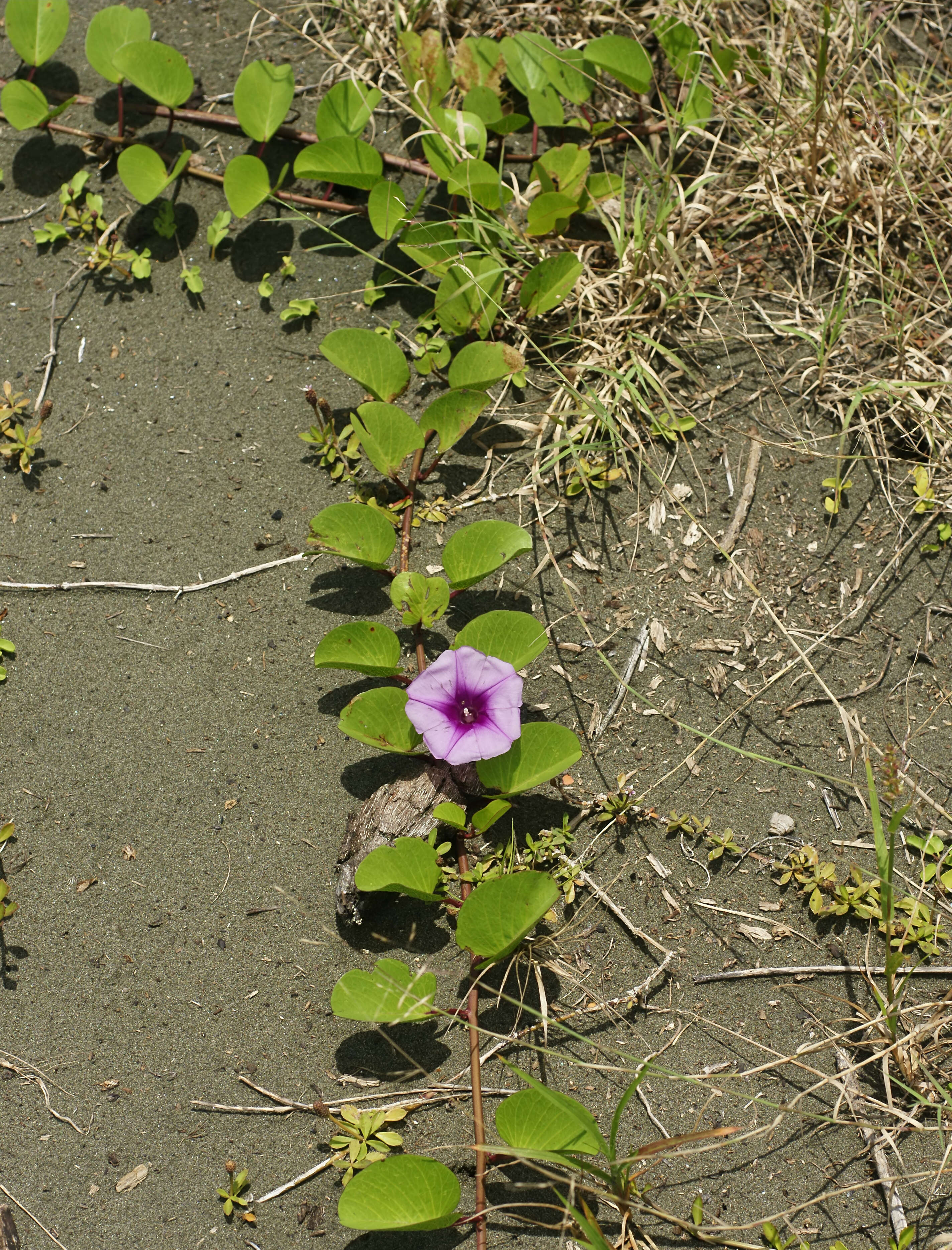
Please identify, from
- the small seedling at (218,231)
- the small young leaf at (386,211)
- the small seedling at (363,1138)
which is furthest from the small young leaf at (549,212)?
the small seedling at (363,1138)

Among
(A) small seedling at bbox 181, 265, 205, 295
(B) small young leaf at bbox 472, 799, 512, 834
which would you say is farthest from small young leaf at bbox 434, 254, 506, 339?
(B) small young leaf at bbox 472, 799, 512, 834

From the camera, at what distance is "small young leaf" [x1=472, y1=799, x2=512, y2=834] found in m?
1.81

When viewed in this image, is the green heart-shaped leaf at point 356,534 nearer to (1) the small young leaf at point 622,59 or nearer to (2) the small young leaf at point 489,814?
(2) the small young leaf at point 489,814

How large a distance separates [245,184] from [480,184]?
0.56 meters

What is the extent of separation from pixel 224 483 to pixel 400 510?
40cm

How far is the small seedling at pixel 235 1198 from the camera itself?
1.70 meters

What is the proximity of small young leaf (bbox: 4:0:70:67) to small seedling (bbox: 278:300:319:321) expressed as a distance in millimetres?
872

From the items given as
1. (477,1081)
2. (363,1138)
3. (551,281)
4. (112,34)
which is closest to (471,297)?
(551,281)

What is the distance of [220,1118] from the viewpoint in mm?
1761

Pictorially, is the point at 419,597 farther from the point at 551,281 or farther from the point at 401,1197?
the point at 401,1197

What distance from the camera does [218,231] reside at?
2.28 meters

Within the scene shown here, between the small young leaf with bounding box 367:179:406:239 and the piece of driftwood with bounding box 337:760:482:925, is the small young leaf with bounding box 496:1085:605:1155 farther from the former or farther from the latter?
the small young leaf with bounding box 367:179:406:239

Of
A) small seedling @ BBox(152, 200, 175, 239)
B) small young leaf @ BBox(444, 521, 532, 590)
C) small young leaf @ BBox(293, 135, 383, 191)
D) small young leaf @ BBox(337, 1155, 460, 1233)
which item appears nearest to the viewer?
small young leaf @ BBox(337, 1155, 460, 1233)

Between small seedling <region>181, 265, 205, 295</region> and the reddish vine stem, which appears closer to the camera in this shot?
the reddish vine stem
